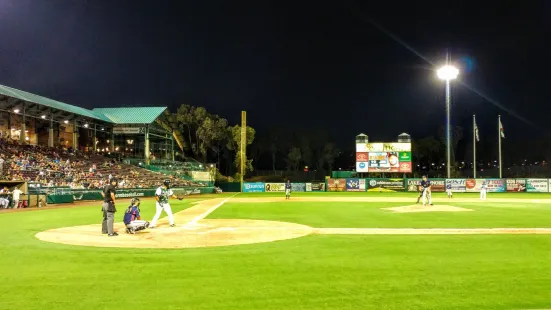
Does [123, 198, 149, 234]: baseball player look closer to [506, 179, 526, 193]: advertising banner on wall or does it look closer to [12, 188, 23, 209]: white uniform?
[12, 188, 23, 209]: white uniform

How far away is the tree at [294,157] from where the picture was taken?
91.7 metres

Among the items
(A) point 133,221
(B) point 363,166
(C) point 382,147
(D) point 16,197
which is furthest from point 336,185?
(A) point 133,221

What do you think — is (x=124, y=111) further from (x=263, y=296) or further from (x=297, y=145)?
(x=263, y=296)

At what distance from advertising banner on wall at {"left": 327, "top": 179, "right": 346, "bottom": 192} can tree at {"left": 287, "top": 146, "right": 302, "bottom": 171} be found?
28250 millimetres

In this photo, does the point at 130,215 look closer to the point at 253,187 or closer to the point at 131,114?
the point at 131,114

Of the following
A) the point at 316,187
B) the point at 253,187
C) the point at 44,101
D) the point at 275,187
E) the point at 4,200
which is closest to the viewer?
the point at 4,200

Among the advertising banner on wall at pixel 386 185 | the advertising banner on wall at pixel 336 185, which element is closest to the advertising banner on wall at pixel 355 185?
the advertising banner on wall at pixel 336 185

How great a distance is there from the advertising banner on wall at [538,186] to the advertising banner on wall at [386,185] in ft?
53.7

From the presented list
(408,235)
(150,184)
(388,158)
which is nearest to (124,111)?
(150,184)

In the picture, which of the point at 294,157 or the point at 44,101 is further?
the point at 294,157

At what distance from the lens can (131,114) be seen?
195 feet

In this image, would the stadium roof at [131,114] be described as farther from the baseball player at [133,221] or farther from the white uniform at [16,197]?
the baseball player at [133,221]

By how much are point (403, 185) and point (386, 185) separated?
2.40 metres

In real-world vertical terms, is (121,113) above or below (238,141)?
above
